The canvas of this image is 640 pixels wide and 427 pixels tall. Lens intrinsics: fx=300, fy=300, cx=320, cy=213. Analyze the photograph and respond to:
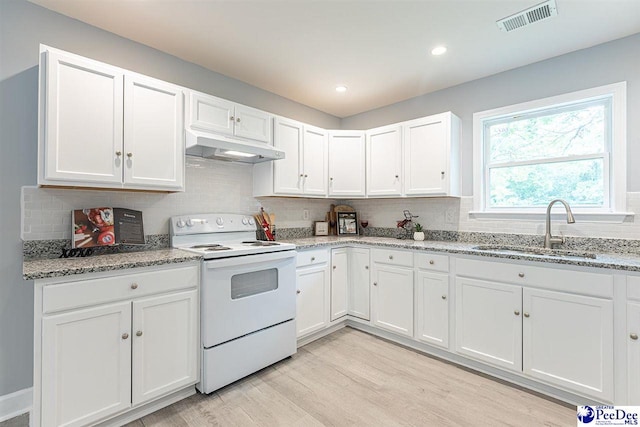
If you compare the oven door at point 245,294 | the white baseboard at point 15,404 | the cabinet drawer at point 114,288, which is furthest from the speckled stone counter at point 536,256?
the white baseboard at point 15,404

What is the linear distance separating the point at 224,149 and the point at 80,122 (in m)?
0.92

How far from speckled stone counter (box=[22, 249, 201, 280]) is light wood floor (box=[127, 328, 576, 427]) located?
3.13ft

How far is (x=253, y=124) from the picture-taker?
2.83 m

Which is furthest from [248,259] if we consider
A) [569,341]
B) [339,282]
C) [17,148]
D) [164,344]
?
[569,341]

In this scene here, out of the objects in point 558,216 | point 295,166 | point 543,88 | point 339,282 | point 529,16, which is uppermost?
point 529,16

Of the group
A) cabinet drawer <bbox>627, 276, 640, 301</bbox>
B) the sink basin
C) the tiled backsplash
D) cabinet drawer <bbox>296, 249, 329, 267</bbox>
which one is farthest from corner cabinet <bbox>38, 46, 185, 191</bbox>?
cabinet drawer <bbox>627, 276, 640, 301</bbox>

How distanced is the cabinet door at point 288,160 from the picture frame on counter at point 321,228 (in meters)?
0.65

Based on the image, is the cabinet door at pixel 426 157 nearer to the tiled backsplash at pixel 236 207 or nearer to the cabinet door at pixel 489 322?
the tiled backsplash at pixel 236 207

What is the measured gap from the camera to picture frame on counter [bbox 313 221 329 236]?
3727mm

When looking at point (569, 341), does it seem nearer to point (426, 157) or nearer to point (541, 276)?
point (541, 276)

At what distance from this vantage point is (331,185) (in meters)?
3.57

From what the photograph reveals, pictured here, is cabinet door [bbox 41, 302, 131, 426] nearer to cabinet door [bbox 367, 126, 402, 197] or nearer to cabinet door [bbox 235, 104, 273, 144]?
cabinet door [bbox 235, 104, 273, 144]

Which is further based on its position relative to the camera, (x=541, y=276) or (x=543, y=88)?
(x=543, y=88)

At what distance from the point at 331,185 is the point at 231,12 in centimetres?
200
